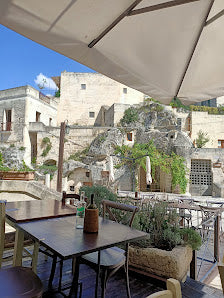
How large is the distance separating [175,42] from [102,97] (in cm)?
2331

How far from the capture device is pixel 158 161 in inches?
643

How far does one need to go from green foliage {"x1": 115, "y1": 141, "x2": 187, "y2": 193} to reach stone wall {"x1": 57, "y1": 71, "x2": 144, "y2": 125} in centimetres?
844

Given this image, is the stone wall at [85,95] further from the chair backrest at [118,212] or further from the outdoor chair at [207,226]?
the chair backrest at [118,212]

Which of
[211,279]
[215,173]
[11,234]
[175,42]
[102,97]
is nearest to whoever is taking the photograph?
[175,42]

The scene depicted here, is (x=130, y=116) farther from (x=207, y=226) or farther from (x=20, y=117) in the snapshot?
(x=207, y=226)

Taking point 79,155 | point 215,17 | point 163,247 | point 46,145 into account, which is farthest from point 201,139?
point 215,17

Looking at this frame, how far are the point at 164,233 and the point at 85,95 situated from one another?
2347cm

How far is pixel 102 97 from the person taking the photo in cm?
2497

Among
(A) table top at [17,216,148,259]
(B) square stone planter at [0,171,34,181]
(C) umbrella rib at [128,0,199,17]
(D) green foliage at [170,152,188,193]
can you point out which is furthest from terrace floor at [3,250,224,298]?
(D) green foliage at [170,152,188,193]

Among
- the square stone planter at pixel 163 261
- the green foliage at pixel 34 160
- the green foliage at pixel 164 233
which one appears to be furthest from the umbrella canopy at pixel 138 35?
the green foliage at pixel 34 160

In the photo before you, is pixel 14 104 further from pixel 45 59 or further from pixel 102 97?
pixel 45 59

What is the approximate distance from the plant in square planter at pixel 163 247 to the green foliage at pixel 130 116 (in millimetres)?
17194

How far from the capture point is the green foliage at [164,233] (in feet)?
9.54

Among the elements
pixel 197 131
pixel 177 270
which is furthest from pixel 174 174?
pixel 177 270
